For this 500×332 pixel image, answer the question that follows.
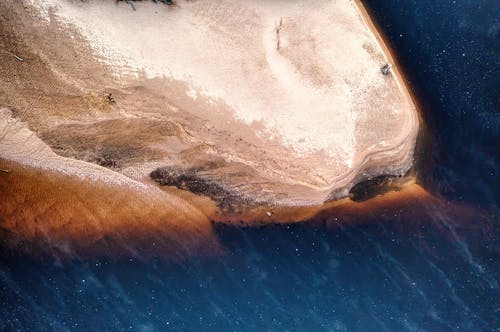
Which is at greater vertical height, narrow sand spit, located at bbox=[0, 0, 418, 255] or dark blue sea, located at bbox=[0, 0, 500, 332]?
narrow sand spit, located at bbox=[0, 0, 418, 255]

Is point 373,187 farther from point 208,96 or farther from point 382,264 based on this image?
point 208,96

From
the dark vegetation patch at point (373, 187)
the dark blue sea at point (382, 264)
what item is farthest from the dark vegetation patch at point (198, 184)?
the dark vegetation patch at point (373, 187)

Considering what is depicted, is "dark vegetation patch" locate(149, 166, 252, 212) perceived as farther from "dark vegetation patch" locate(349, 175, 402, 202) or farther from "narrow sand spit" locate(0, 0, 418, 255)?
"dark vegetation patch" locate(349, 175, 402, 202)

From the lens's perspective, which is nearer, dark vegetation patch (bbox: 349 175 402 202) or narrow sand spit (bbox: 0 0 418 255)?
narrow sand spit (bbox: 0 0 418 255)

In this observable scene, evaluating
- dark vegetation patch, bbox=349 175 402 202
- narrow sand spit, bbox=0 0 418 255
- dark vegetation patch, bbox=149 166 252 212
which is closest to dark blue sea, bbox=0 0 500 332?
dark vegetation patch, bbox=349 175 402 202

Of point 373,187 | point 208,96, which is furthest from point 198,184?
point 373,187

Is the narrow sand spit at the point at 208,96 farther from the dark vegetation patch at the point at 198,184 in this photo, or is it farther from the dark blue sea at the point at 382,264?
the dark blue sea at the point at 382,264

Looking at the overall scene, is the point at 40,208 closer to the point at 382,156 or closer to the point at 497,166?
the point at 382,156

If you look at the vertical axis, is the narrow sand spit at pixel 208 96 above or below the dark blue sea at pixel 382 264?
above
